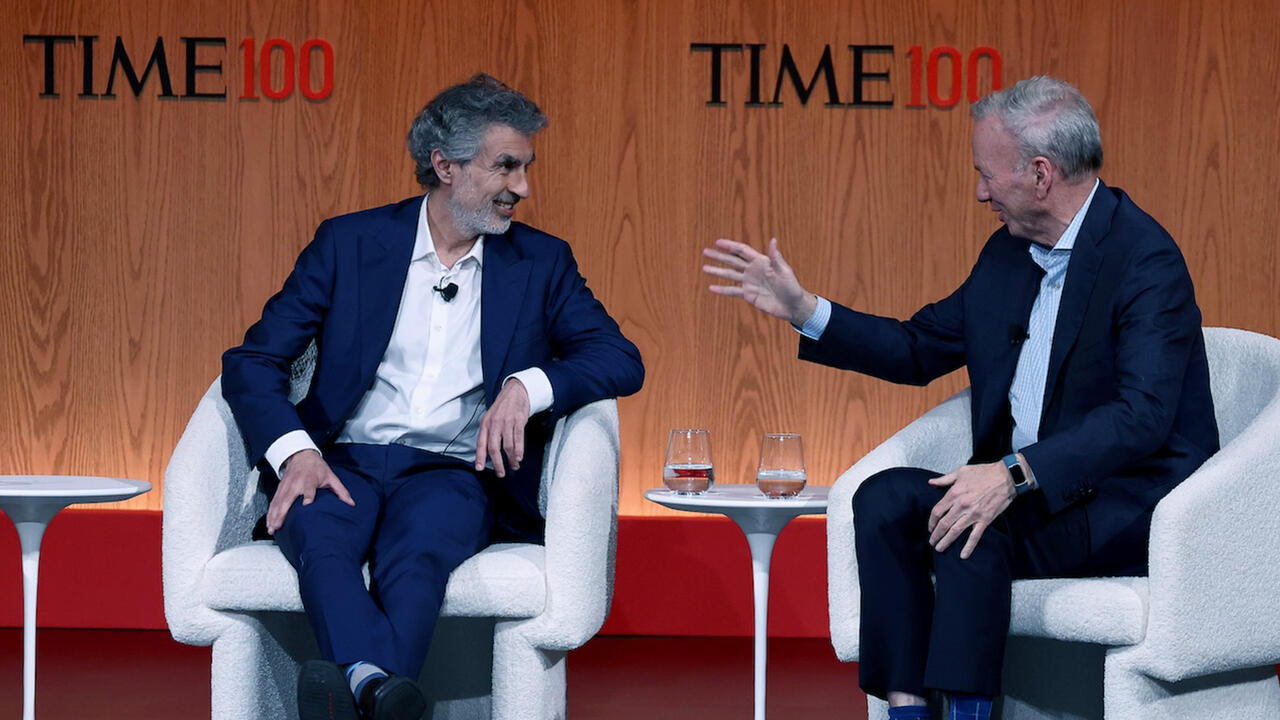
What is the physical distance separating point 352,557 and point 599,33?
8.53 ft

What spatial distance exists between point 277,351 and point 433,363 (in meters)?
0.32

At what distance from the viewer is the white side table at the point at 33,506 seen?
2742 mm

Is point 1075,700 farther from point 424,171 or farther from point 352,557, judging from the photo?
point 424,171

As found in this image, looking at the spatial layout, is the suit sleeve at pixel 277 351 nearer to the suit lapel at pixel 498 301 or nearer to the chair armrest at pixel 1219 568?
the suit lapel at pixel 498 301

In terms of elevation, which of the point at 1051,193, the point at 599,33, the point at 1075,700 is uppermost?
the point at 599,33

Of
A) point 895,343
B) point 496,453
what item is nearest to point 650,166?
point 895,343

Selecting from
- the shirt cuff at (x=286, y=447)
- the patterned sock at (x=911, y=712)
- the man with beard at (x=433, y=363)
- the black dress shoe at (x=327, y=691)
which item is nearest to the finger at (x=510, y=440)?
the man with beard at (x=433, y=363)

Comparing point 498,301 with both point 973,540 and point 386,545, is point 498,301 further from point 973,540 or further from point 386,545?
point 973,540

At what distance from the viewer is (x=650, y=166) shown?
4566 mm

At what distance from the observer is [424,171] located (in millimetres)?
3070

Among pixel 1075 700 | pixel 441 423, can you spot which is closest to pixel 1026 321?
pixel 1075 700

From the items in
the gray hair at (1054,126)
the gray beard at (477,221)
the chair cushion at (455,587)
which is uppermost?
the gray hair at (1054,126)

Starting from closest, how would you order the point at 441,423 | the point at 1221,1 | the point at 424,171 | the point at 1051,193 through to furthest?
the point at 1051,193 → the point at 441,423 → the point at 424,171 → the point at 1221,1

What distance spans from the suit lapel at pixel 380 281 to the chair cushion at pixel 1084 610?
1354 mm
